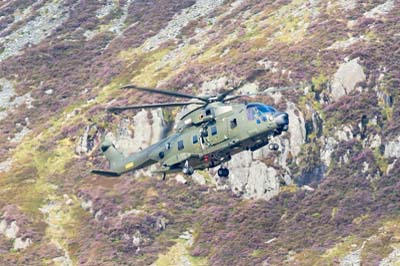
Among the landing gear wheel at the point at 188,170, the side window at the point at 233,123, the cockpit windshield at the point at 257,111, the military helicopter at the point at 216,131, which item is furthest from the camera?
the landing gear wheel at the point at 188,170

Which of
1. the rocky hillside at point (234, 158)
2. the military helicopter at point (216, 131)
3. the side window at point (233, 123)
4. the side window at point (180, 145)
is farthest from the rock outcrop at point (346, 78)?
the side window at point (233, 123)

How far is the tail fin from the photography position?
5751 cm

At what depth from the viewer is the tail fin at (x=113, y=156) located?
5751cm

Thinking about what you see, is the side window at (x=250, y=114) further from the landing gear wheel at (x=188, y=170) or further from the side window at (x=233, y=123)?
the landing gear wheel at (x=188, y=170)

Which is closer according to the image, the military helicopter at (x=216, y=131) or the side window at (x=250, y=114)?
the military helicopter at (x=216, y=131)

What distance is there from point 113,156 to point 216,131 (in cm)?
1047

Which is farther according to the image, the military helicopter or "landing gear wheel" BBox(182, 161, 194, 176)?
"landing gear wheel" BBox(182, 161, 194, 176)

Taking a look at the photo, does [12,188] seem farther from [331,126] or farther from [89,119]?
[331,126]

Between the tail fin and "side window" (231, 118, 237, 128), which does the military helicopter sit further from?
the tail fin

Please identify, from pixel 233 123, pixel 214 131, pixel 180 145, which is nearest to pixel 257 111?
pixel 233 123

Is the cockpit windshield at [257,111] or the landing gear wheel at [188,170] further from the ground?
the cockpit windshield at [257,111]

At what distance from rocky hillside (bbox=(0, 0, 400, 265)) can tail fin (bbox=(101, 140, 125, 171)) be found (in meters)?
14.8

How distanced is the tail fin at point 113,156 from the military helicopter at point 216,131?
448 cm

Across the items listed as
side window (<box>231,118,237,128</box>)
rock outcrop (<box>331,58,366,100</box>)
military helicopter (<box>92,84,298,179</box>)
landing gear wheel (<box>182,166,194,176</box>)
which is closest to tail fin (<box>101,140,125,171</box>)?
military helicopter (<box>92,84,298,179</box>)
